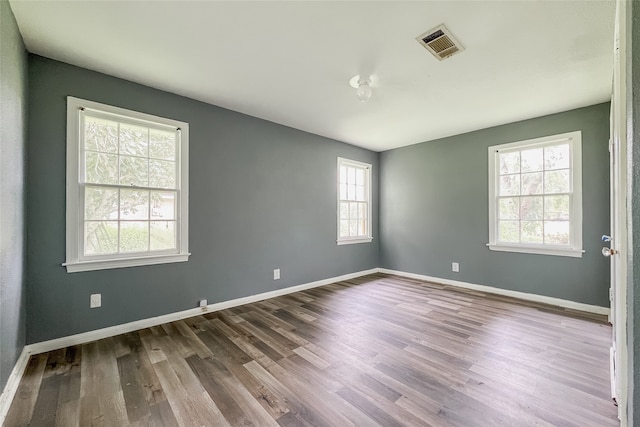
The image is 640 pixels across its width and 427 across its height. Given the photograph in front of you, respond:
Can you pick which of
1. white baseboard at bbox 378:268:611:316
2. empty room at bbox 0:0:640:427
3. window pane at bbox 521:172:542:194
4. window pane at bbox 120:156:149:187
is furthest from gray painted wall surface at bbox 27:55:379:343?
window pane at bbox 521:172:542:194

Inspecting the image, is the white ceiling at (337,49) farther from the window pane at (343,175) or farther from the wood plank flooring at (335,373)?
the wood plank flooring at (335,373)

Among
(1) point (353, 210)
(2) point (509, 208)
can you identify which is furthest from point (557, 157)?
(1) point (353, 210)

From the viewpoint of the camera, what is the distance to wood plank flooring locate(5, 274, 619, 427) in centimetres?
152

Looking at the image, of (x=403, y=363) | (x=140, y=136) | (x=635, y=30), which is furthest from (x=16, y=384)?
(x=635, y=30)

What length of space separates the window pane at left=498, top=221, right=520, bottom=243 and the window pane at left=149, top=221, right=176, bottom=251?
4.41 m

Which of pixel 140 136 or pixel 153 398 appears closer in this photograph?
pixel 153 398

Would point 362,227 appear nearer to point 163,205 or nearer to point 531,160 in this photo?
point 531,160

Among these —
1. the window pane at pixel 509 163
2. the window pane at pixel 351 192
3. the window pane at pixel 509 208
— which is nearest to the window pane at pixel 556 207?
the window pane at pixel 509 208

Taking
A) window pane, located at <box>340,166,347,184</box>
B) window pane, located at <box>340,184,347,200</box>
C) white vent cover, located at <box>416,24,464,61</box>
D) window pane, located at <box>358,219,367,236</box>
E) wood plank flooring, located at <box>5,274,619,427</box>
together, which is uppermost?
white vent cover, located at <box>416,24,464,61</box>

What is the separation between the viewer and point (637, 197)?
0.74 meters

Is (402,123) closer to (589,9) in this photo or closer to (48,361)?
(589,9)

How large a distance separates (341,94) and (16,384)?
3.54 metres

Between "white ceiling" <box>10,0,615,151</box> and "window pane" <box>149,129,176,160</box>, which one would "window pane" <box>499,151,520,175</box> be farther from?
"window pane" <box>149,129,176,160</box>

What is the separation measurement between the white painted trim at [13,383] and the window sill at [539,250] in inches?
198
